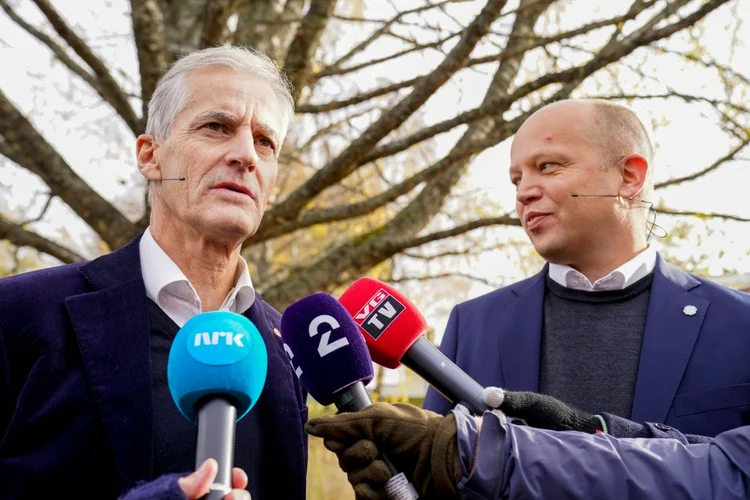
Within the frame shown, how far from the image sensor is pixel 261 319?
9.41 ft

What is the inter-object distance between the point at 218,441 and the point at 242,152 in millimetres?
1344

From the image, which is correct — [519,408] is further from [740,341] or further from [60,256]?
[60,256]

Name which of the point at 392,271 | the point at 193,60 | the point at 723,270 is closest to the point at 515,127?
the point at 723,270

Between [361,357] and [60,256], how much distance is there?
3.83m

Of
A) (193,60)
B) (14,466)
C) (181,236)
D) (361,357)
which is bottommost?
(14,466)

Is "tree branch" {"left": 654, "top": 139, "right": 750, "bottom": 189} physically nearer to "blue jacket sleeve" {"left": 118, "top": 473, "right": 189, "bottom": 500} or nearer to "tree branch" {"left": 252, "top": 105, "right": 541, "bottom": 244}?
"tree branch" {"left": 252, "top": 105, "right": 541, "bottom": 244}

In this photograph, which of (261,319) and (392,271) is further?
(392,271)

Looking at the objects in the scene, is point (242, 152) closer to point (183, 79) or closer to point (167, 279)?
point (183, 79)

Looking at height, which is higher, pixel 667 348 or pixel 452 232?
pixel 452 232

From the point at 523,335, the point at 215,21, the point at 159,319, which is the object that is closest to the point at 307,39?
the point at 215,21

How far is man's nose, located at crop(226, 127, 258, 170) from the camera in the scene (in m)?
2.76

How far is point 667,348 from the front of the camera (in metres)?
2.78

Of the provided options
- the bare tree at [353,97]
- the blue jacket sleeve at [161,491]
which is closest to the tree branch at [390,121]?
the bare tree at [353,97]

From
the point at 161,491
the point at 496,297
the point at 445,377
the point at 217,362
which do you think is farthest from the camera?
the point at 496,297
